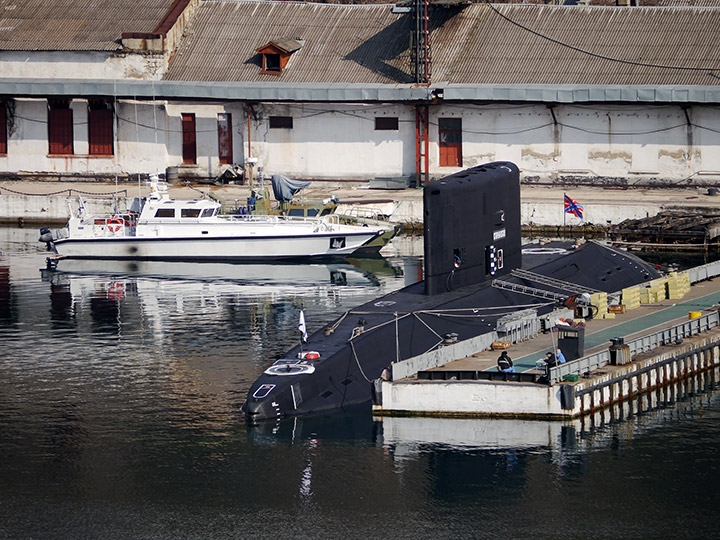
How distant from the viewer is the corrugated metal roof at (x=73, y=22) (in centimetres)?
8300

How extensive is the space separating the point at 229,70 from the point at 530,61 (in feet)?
66.3

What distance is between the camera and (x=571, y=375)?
35156mm

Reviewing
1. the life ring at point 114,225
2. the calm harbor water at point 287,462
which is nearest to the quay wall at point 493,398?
the calm harbor water at point 287,462

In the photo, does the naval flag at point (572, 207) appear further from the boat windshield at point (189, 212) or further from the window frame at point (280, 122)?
the window frame at point (280, 122)

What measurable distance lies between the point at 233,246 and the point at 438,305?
87.9 ft

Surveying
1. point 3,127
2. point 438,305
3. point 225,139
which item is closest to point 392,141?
point 225,139

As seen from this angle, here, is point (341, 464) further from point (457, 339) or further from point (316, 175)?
point (316, 175)

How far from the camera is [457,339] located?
38719 mm

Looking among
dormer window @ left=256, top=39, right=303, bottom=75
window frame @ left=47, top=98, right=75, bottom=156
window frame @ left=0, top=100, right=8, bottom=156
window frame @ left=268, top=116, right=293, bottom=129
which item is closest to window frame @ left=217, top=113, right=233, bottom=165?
window frame @ left=268, top=116, right=293, bottom=129

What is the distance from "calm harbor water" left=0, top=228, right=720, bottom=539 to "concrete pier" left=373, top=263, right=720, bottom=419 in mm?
474

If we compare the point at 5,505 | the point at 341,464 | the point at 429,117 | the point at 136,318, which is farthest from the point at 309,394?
the point at 429,117

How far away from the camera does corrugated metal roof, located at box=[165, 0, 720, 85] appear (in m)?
76.6

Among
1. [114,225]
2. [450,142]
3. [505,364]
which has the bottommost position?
[505,364]

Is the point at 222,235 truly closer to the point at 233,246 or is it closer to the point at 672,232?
the point at 233,246
